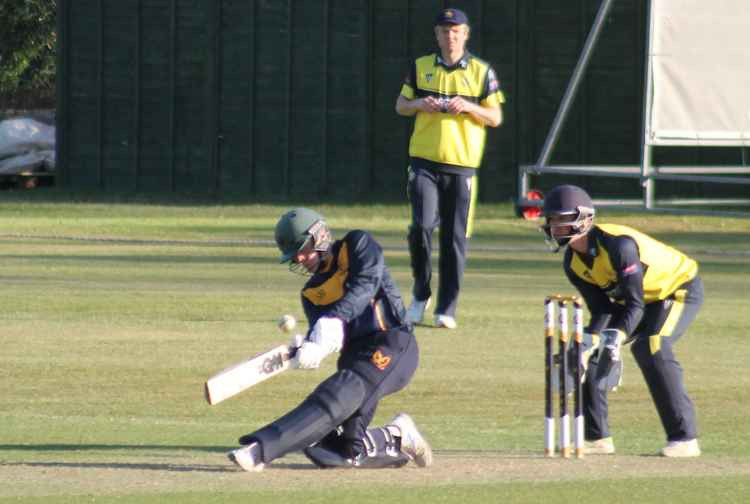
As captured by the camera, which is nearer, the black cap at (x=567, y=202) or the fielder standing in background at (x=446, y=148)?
the black cap at (x=567, y=202)

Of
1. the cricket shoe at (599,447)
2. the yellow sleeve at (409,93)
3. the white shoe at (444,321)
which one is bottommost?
the white shoe at (444,321)

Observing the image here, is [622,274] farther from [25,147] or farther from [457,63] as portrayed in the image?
[25,147]

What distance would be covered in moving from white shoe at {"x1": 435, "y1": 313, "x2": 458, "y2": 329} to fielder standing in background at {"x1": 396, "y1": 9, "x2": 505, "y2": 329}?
12 centimetres

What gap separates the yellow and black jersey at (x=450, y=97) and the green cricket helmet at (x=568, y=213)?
Answer: 504 centimetres

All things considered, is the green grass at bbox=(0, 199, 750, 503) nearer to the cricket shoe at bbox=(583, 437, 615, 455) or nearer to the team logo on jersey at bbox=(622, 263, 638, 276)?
the cricket shoe at bbox=(583, 437, 615, 455)

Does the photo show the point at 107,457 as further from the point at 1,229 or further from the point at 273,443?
the point at 1,229

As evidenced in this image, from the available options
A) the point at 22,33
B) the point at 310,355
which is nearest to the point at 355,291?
the point at 310,355

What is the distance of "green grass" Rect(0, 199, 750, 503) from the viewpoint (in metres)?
8.55

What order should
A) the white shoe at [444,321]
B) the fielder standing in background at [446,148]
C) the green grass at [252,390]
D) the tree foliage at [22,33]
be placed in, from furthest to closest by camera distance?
the tree foliage at [22,33] < the white shoe at [444,321] < the fielder standing in background at [446,148] < the green grass at [252,390]

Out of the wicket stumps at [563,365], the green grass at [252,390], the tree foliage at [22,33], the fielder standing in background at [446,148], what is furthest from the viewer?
the tree foliage at [22,33]

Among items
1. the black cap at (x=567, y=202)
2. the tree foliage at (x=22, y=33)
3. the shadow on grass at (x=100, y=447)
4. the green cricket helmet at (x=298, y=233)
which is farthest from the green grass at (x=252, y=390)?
the tree foliage at (x=22, y=33)

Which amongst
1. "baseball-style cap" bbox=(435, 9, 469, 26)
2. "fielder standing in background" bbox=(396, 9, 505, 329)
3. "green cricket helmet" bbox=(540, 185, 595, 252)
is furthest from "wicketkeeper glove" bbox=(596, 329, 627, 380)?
"baseball-style cap" bbox=(435, 9, 469, 26)

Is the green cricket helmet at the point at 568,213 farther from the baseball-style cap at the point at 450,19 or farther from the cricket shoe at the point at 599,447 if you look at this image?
the baseball-style cap at the point at 450,19

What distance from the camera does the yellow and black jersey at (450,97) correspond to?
14.4m
